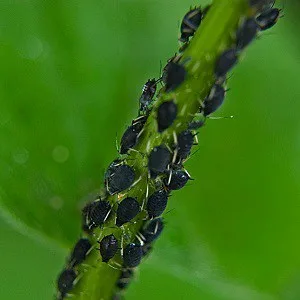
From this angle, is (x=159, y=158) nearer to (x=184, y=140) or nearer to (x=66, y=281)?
(x=184, y=140)

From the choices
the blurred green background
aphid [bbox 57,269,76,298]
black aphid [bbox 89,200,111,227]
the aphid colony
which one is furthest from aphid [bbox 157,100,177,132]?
the blurred green background

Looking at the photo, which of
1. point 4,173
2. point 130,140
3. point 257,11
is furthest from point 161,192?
point 4,173

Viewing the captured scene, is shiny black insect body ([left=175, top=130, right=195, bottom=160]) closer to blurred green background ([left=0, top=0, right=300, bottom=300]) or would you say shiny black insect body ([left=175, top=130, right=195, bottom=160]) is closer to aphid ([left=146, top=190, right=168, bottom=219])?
aphid ([left=146, top=190, right=168, bottom=219])

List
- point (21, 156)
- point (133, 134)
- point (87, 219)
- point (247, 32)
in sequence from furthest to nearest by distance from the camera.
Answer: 1. point (21, 156)
2. point (87, 219)
3. point (133, 134)
4. point (247, 32)

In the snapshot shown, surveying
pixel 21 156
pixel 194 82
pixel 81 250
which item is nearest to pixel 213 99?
pixel 194 82

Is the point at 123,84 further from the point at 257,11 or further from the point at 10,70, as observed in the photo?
the point at 257,11

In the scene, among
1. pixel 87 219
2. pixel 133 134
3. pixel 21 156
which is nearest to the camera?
pixel 133 134
